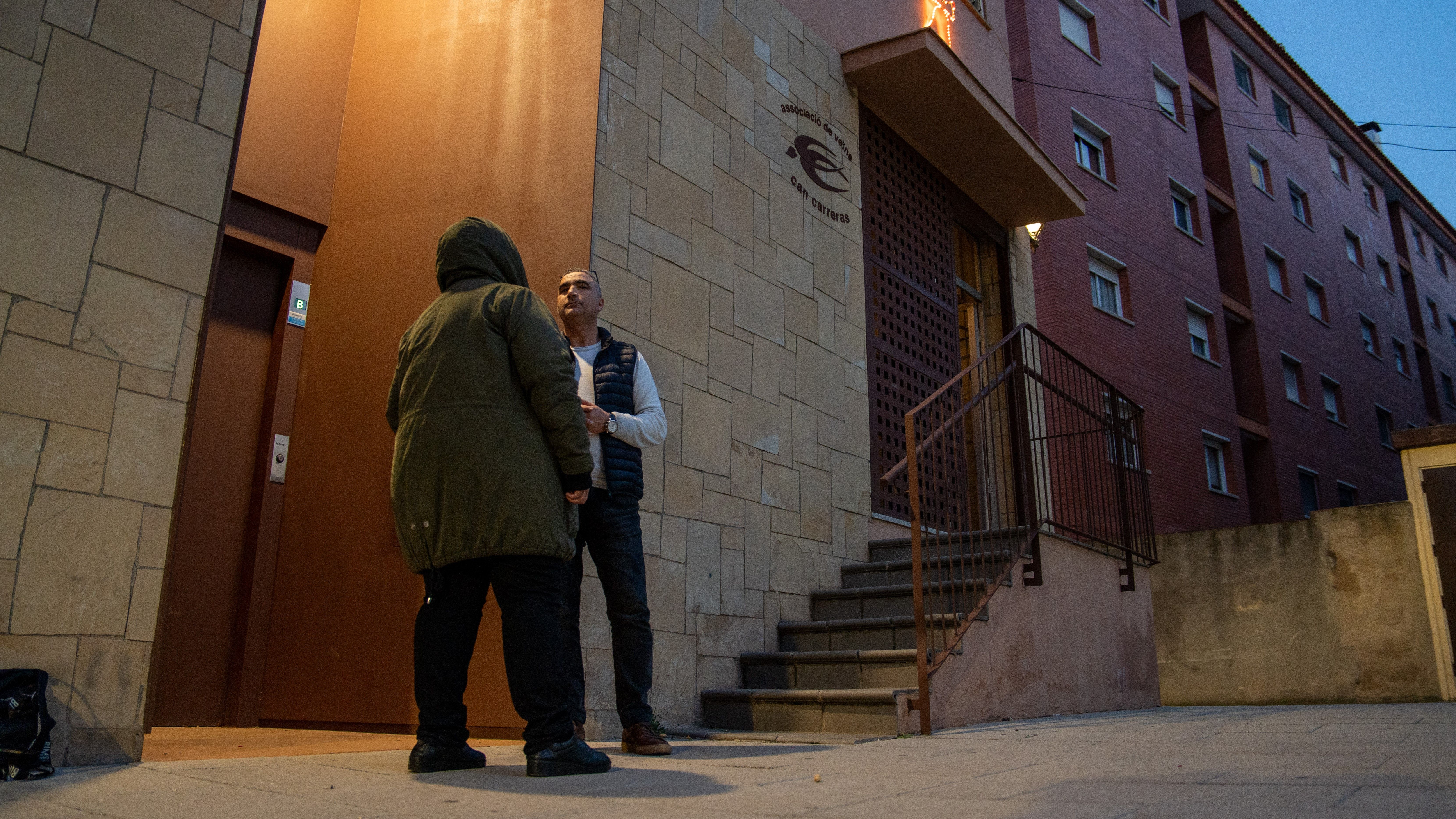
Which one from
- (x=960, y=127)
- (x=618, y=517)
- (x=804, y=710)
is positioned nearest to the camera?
(x=618, y=517)

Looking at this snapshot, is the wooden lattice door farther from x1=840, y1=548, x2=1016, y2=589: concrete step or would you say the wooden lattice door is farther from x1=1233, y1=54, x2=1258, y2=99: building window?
x1=1233, y1=54, x2=1258, y2=99: building window

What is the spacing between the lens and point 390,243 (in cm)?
496

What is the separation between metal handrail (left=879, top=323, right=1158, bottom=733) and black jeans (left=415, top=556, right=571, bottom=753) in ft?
6.68

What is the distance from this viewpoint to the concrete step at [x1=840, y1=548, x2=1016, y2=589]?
5035mm

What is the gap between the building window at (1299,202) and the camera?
22.0 metres

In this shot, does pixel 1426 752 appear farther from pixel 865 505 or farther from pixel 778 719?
pixel 865 505

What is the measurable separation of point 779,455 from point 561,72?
2.43 m

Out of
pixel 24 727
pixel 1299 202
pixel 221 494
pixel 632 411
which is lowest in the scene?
pixel 24 727

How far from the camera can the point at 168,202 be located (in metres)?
3.02

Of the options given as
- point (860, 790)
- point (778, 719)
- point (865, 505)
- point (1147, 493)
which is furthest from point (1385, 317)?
point (860, 790)

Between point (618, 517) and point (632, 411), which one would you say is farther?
point (632, 411)

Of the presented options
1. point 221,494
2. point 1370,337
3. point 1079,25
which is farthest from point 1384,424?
point 221,494

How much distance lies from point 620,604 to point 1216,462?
53.9 feet

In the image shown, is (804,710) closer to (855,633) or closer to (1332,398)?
(855,633)
